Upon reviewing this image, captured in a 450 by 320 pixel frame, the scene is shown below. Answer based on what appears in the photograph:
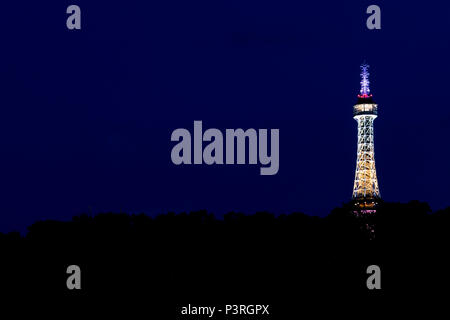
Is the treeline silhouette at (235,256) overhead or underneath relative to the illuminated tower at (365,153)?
underneath

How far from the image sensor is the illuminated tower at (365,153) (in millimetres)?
133750

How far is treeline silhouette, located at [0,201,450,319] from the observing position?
66.6 metres

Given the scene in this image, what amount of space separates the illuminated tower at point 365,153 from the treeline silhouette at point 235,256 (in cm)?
5367

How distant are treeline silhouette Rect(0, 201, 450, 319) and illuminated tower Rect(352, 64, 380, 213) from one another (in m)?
53.7

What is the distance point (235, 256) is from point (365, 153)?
68.7 metres

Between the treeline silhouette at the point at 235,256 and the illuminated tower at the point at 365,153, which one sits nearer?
the treeline silhouette at the point at 235,256

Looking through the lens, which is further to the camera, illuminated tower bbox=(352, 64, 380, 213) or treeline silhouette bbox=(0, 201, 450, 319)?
illuminated tower bbox=(352, 64, 380, 213)

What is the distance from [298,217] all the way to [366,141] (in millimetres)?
64242

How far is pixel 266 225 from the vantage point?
76.8 m

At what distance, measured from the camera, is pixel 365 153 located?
13938 centimetres

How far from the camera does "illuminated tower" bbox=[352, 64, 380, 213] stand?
134 m

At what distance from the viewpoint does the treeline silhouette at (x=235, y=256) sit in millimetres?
66625

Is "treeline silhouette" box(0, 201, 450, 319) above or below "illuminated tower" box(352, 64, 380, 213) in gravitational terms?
below
